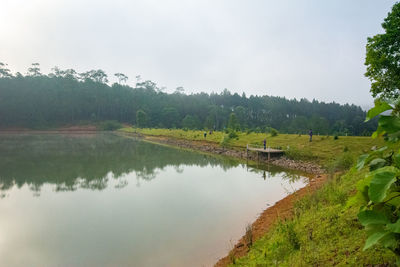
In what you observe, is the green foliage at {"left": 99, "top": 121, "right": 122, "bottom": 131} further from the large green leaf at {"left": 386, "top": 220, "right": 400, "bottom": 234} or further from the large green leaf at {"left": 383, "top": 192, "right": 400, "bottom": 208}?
the large green leaf at {"left": 386, "top": 220, "right": 400, "bottom": 234}

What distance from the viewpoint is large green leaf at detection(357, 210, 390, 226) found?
1429mm

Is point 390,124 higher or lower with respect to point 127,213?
higher

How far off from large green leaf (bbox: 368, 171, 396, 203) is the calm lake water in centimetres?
→ 546

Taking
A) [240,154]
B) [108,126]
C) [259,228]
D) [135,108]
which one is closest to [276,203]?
[259,228]

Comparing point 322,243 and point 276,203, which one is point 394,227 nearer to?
point 322,243

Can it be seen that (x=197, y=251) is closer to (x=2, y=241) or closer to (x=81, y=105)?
(x=2, y=241)

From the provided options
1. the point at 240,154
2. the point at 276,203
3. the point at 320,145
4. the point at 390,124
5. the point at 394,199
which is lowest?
the point at 276,203

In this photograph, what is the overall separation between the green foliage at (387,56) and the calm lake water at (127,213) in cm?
790

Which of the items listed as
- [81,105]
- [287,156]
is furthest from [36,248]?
[81,105]

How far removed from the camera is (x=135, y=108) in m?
82.6

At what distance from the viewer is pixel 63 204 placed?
10.4 m

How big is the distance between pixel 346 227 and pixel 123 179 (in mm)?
13424

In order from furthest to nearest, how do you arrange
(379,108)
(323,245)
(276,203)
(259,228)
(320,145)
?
(320,145), (276,203), (259,228), (323,245), (379,108)

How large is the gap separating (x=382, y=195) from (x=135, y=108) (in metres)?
85.1
